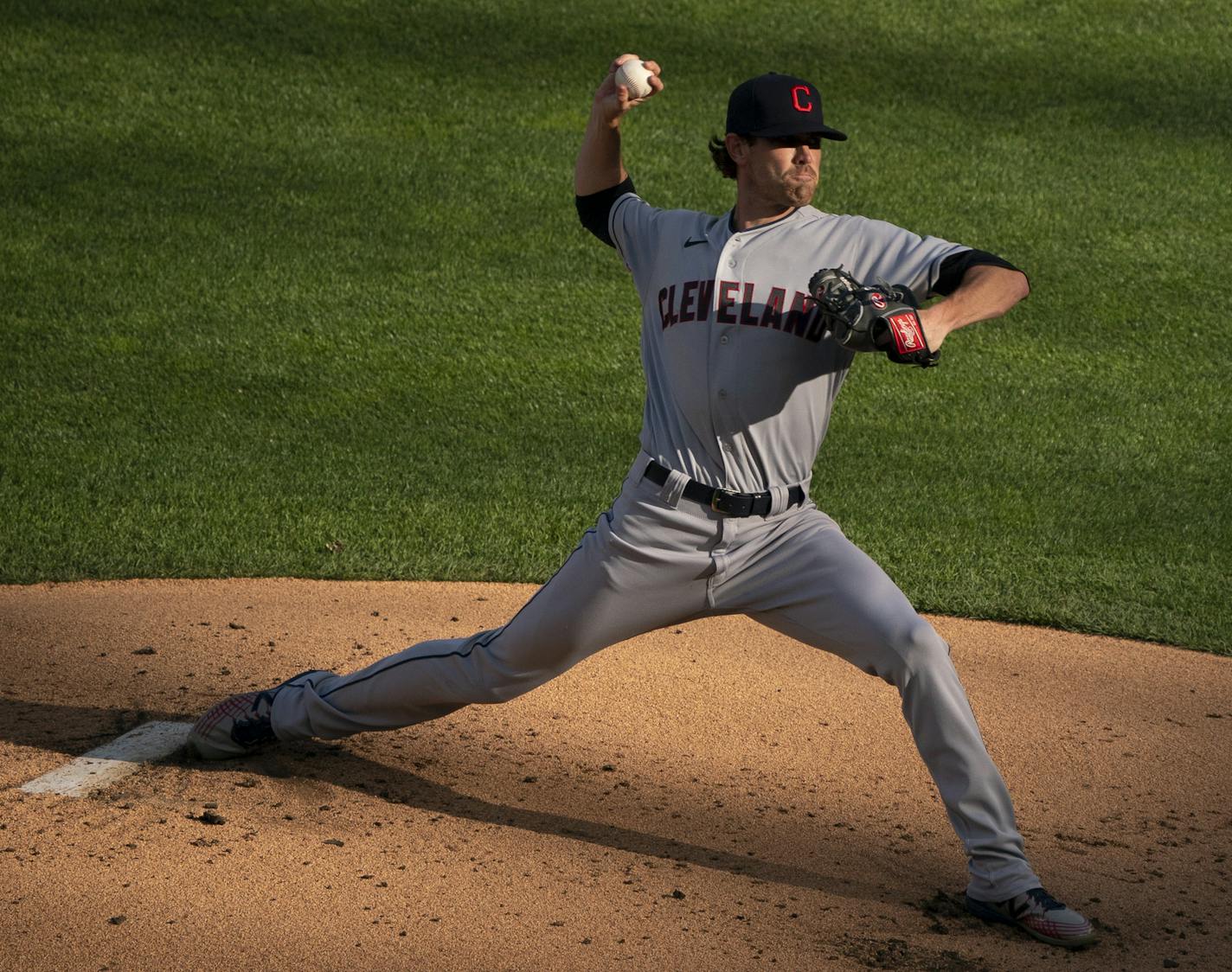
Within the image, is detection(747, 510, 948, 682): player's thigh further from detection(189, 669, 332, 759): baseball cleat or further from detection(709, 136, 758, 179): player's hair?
detection(189, 669, 332, 759): baseball cleat

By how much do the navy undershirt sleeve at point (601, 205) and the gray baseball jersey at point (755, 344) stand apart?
13.8 inches

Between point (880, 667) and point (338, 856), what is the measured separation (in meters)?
1.46

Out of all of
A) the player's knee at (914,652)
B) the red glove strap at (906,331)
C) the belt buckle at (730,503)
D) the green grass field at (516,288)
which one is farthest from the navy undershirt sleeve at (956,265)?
the green grass field at (516,288)

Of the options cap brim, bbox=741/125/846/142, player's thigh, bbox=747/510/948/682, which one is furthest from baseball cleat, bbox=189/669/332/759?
cap brim, bbox=741/125/846/142

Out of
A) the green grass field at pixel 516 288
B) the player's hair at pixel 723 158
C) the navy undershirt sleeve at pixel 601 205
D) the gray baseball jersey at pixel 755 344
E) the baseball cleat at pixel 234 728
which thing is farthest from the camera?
the green grass field at pixel 516 288

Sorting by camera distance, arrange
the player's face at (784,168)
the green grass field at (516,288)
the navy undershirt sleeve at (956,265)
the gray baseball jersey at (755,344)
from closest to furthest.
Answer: the navy undershirt sleeve at (956,265) → the gray baseball jersey at (755,344) → the player's face at (784,168) → the green grass field at (516,288)

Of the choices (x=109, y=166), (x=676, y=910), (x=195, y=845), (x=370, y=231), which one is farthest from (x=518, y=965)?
(x=109, y=166)

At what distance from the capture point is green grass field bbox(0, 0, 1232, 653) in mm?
6977

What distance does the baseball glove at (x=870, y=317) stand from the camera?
10.9 ft

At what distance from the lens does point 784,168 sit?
3836 millimetres

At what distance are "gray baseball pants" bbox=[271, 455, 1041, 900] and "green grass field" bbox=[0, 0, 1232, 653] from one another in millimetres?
2546

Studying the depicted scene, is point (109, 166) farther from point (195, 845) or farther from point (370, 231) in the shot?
point (195, 845)

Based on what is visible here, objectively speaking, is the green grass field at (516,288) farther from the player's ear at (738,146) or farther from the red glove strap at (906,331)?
the red glove strap at (906,331)

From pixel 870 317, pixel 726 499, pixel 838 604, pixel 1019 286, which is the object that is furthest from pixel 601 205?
pixel 838 604
